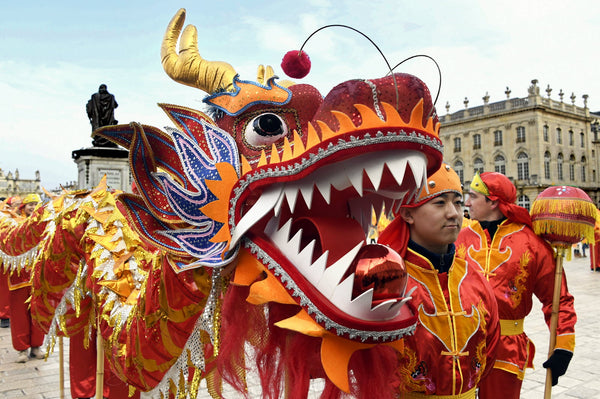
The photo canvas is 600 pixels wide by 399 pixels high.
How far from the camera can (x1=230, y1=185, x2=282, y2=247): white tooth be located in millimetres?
1498

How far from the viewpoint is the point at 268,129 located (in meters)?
1.70

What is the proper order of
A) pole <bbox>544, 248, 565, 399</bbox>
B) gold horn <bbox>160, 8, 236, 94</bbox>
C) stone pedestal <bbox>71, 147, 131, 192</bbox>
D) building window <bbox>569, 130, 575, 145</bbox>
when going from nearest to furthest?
gold horn <bbox>160, 8, 236, 94</bbox>
pole <bbox>544, 248, 565, 399</bbox>
stone pedestal <bbox>71, 147, 131, 192</bbox>
building window <bbox>569, 130, 575, 145</bbox>

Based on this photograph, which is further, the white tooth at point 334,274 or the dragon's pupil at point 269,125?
the dragon's pupil at point 269,125

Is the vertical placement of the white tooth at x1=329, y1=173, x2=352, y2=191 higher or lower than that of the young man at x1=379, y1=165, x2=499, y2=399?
higher

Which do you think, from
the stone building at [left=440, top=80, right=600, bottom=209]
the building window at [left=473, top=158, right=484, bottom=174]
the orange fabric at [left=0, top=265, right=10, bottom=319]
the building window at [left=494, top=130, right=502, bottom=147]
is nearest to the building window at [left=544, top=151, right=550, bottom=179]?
the stone building at [left=440, top=80, right=600, bottom=209]

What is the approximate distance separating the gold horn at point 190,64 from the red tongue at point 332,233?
0.68 m

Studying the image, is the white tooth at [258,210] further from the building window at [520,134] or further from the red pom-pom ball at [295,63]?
the building window at [520,134]

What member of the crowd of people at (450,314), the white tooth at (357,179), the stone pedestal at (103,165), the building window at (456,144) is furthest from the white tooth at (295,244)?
the building window at (456,144)

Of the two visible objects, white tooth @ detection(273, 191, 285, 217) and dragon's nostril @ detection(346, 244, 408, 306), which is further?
white tooth @ detection(273, 191, 285, 217)

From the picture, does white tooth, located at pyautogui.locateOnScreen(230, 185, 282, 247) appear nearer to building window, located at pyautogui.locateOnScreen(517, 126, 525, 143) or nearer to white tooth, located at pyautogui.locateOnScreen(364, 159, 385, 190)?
white tooth, located at pyautogui.locateOnScreen(364, 159, 385, 190)

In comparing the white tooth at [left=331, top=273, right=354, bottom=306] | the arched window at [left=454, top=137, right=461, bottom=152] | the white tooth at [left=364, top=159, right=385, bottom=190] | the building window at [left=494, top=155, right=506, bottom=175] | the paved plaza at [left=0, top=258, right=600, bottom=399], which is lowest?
the paved plaza at [left=0, top=258, right=600, bottom=399]

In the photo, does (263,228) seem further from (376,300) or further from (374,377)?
(374,377)

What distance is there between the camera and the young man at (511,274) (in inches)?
127

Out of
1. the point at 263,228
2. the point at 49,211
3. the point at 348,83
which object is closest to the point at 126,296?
the point at 263,228
